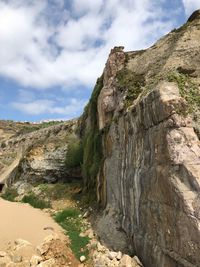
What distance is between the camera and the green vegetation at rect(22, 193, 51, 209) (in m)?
28.0

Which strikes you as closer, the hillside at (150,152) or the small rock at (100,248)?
the hillside at (150,152)

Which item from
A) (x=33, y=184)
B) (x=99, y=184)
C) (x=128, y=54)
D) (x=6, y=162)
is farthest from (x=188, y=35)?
(x=6, y=162)

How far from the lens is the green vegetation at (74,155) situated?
104ft

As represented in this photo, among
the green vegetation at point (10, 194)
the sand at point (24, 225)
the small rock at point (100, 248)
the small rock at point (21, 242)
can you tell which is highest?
the green vegetation at point (10, 194)

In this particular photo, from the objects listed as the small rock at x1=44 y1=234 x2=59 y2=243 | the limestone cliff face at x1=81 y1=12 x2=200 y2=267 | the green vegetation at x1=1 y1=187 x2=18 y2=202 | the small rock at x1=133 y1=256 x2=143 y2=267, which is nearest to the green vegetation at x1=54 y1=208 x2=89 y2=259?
the small rock at x1=44 y1=234 x2=59 y2=243

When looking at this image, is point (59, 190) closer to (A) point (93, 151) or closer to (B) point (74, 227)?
(A) point (93, 151)

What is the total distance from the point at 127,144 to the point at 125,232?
4.30 metres

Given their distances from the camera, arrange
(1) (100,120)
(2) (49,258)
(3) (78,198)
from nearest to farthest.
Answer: (2) (49,258)
(1) (100,120)
(3) (78,198)

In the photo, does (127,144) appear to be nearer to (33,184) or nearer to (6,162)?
(33,184)

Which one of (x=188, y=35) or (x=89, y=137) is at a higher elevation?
(x=188, y=35)

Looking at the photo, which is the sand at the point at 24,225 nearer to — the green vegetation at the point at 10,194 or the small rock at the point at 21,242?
the small rock at the point at 21,242

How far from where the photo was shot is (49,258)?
54.1 feet

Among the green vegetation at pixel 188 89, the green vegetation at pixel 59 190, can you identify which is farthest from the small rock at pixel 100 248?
the green vegetation at pixel 59 190

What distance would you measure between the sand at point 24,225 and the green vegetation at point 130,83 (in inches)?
329
